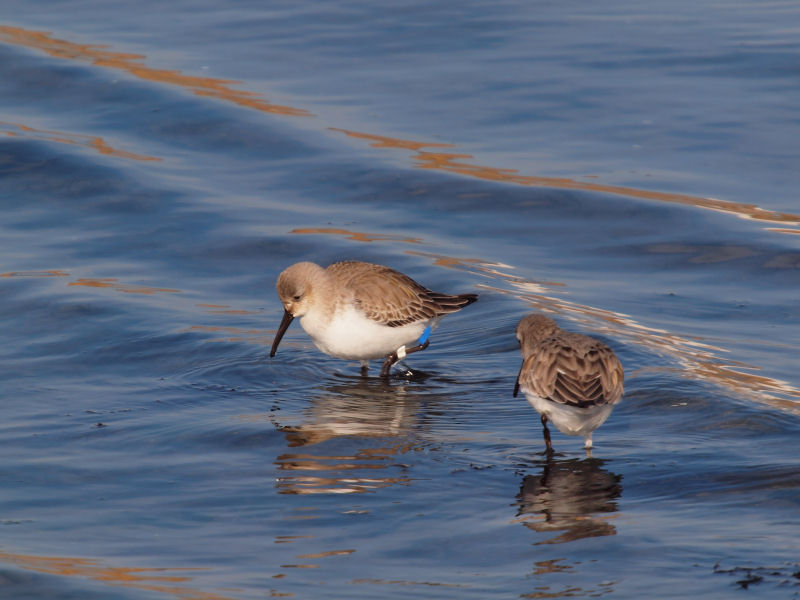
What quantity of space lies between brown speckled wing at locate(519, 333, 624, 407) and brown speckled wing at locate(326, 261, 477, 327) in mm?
1954

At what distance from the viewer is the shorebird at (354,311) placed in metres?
9.38

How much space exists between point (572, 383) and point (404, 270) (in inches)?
188

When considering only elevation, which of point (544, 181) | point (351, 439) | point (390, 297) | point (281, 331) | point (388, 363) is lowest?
point (351, 439)

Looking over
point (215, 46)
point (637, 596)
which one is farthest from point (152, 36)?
point (637, 596)

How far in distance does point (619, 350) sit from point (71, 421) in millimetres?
4177

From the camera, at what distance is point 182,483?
7.23 metres

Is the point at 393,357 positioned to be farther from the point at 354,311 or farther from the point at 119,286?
the point at 119,286

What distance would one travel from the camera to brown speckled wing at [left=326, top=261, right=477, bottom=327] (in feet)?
31.2

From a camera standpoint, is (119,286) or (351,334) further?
(119,286)

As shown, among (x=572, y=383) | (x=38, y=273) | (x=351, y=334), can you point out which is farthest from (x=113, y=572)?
(x=38, y=273)

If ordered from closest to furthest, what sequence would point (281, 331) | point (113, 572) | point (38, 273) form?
1. point (113, 572)
2. point (281, 331)
3. point (38, 273)

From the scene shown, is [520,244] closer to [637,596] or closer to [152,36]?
[637,596]

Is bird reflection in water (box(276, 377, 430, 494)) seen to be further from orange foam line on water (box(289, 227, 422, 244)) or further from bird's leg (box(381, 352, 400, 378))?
orange foam line on water (box(289, 227, 422, 244))

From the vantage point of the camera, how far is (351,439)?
26.4 ft
